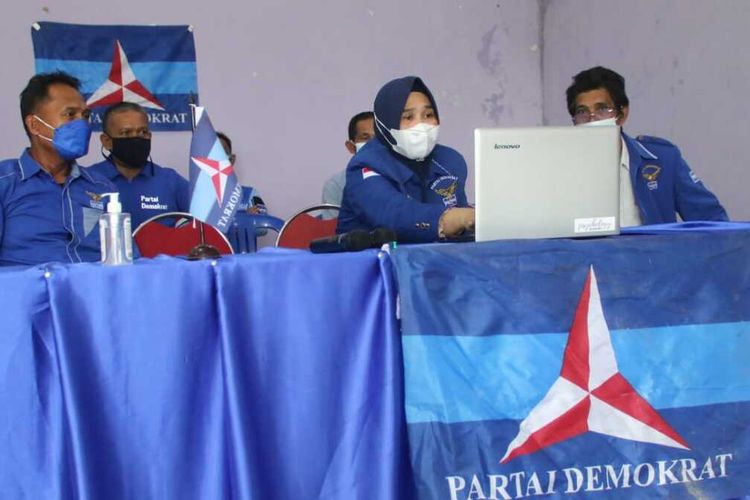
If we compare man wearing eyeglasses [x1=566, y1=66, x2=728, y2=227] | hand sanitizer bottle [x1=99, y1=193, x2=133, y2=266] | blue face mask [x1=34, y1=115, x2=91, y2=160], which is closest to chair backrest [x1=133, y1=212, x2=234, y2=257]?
blue face mask [x1=34, y1=115, x2=91, y2=160]

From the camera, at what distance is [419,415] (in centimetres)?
158

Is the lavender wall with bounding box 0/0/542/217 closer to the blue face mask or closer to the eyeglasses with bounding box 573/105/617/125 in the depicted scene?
the blue face mask

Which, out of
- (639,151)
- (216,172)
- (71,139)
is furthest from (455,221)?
(71,139)

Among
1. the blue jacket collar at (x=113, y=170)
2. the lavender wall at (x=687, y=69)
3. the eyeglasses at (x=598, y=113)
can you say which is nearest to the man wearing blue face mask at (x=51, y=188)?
the blue jacket collar at (x=113, y=170)

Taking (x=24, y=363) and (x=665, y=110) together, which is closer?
(x=24, y=363)

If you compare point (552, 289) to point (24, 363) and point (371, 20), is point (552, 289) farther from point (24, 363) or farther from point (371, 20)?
point (371, 20)

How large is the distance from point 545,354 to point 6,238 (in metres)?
1.78

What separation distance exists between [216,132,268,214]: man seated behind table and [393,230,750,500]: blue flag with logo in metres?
2.49

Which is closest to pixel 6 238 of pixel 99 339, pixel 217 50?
pixel 99 339

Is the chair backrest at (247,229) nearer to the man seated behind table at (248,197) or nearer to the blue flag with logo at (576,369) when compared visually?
the man seated behind table at (248,197)

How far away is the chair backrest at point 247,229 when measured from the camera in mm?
3454

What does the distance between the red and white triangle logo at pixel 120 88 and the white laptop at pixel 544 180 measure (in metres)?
2.96

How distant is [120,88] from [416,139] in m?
2.42

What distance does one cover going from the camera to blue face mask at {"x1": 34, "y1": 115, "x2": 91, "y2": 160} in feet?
8.50
